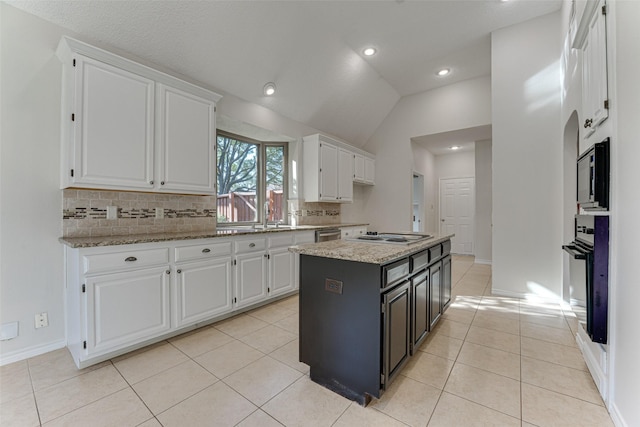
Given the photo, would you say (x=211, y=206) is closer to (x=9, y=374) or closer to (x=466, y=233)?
(x=9, y=374)

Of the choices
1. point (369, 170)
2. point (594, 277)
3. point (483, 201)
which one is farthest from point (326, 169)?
point (483, 201)

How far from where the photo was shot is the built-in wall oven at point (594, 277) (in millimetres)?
1538

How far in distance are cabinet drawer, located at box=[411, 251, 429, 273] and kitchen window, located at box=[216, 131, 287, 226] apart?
2.35 metres

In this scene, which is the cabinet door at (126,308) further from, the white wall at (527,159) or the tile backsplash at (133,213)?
the white wall at (527,159)

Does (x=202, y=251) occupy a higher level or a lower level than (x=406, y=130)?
lower

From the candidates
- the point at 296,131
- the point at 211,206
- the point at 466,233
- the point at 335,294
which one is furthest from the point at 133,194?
the point at 466,233

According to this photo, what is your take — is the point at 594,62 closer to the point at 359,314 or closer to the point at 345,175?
the point at 359,314

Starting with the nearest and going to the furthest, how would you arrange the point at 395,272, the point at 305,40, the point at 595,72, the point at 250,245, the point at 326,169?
the point at 395,272, the point at 595,72, the point at 250,245, the point at 305,40, the point at 326,169

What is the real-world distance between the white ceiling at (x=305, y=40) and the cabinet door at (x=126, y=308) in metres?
2.08

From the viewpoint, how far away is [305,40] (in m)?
3.30

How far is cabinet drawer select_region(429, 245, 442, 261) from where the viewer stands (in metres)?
2.29

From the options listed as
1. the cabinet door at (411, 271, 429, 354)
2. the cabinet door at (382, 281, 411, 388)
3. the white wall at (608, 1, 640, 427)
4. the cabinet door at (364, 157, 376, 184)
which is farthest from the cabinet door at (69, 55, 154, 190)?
the cabinet door at (364, 157, 376, 184)

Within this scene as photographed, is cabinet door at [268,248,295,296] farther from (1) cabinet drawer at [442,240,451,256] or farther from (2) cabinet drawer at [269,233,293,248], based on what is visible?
(1) cabinet drawer at [442,240,451,256]

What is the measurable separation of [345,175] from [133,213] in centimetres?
330
